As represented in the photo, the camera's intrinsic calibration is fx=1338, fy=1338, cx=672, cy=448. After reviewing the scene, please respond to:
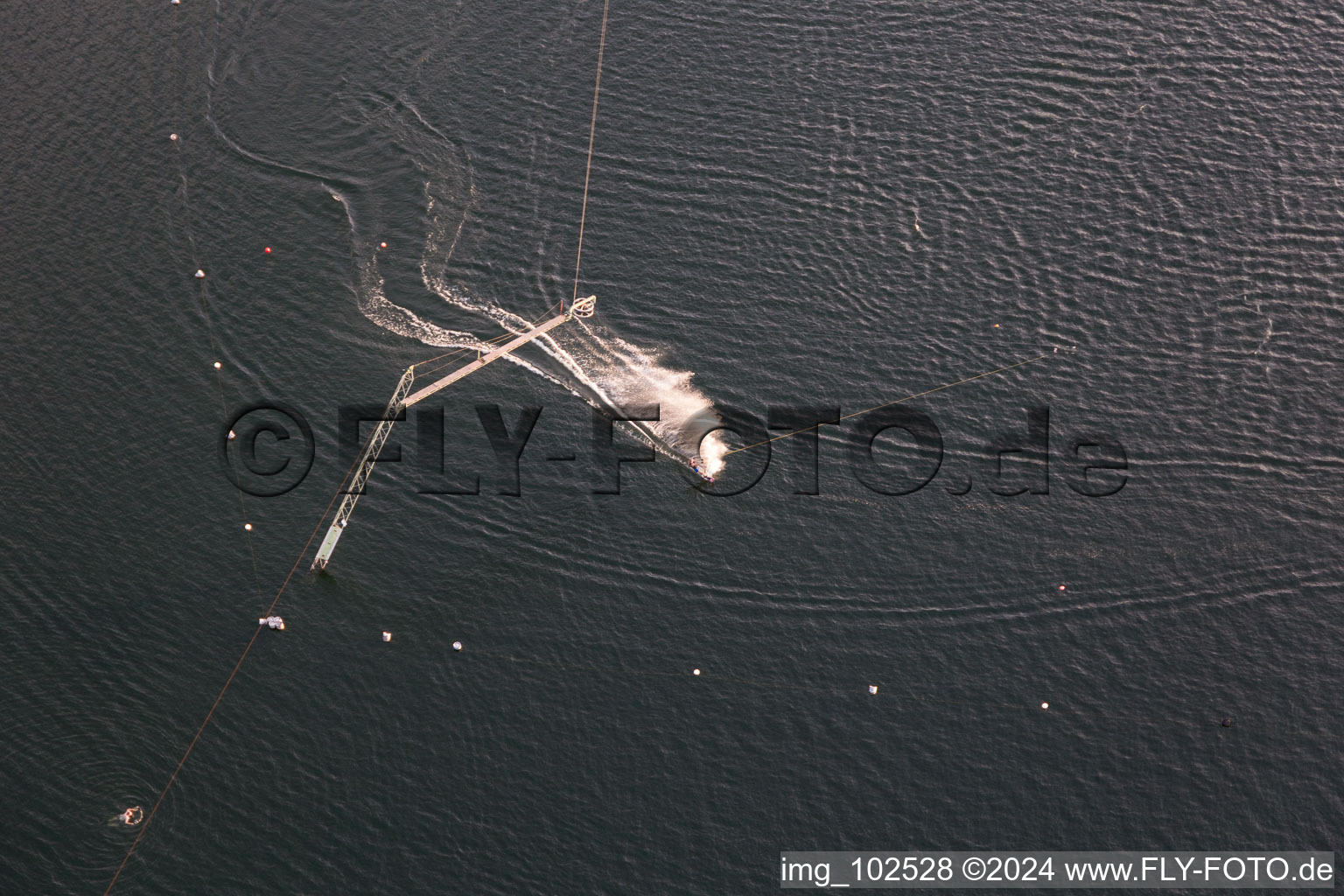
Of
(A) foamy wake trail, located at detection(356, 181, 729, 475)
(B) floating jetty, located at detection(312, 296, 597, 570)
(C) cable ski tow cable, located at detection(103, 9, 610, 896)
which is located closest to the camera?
(C) cable ski tow cable, located at detection(103, 9, 610, 896)

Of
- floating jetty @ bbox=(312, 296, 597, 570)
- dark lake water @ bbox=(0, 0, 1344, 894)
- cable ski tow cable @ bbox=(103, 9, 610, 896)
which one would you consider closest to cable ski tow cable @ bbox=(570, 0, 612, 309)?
cable ski tow cable @ bbox=(103, 9, 610, 896)

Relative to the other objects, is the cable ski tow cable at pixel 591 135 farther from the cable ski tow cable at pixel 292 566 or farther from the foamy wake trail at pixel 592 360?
the foamy wake trail at pixel 592 360

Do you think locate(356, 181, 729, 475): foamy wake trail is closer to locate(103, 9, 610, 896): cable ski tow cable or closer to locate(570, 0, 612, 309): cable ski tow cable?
locate(103, 9, 610, 896): cable ski tow cable

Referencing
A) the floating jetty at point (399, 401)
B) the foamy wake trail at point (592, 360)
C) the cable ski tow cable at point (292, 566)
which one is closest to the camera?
the cable ski tow cable at point (292, 566)

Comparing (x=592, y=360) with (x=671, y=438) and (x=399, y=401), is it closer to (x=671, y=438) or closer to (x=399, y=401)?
(x=671, y=438)

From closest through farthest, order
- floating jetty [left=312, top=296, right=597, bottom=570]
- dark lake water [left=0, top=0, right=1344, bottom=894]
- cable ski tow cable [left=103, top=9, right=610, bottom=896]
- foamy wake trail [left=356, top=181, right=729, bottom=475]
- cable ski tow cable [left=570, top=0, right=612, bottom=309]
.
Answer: cable ski tow cable [left=103, top=9, right=610, bottom=896] → dark lake water [left=0, top=0, right=1344, bottom=894] → floating jetty [left=312, top=296, right=597, bottom=570] → foamy wake trail [left=356, top=181, right=729, bottom=475] → cable ski tow cable [left=570, top=0, right=612, bottom=309]

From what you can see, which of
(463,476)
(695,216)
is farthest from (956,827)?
(695,216)

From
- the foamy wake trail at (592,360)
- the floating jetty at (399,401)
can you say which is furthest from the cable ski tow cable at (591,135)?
the foamy wake trail at (592,360)

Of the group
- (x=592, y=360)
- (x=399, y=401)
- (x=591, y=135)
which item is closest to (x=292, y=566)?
(x=399, y=401)
